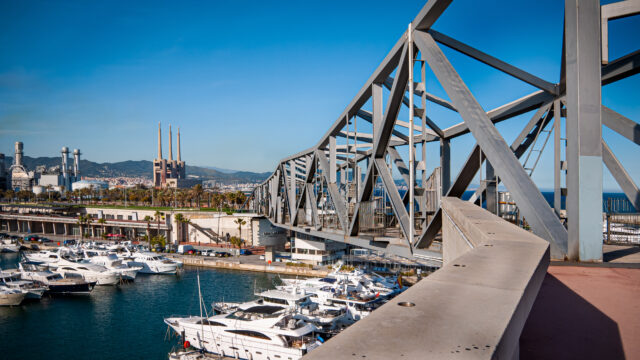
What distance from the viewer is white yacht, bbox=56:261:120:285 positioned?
44.8 meters

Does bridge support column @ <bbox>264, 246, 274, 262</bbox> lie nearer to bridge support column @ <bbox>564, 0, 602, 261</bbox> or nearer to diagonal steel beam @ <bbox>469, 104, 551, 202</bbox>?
diagonal steel beam @ <bbox>469, 104, 551, 202</bbox>

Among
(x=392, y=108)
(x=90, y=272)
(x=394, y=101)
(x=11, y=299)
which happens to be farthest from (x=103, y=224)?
(x=394, y=101)

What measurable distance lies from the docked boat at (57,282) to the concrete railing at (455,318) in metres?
46.6

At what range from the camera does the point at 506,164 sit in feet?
19.4

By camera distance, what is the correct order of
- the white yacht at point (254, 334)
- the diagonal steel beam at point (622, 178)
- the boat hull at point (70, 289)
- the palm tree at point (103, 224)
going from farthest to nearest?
the palm tree at point (103, 224)
the boat hull at point (70, 289)
the white yacht at point (254, 334)
the diagonal steel beam at point (622, 178)

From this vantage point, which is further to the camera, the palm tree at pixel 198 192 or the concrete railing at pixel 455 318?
the palm tree at pixel 198 192

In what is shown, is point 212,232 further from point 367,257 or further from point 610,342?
point 610,342

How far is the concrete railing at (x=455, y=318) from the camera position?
135cm

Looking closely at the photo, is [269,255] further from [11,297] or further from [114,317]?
[11,297]

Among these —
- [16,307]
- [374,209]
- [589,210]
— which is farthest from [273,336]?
[16,307]

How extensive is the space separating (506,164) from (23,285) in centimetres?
4779

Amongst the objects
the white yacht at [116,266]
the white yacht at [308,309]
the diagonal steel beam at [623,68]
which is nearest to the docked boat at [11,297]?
the white yacht at [116,266]

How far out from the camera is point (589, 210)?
486 centimetres

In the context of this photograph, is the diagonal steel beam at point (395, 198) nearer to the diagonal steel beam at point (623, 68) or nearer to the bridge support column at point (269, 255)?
the diagonal steel beam at point (623, 68)
